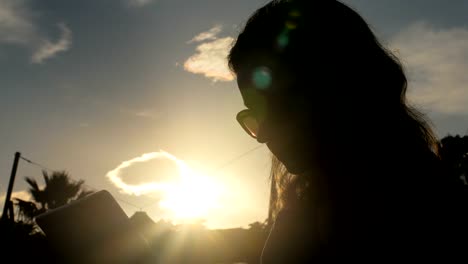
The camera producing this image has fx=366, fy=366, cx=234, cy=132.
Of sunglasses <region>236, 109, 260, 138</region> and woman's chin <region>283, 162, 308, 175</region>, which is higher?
sunglasses <region>236, 109, 260, 138</region>

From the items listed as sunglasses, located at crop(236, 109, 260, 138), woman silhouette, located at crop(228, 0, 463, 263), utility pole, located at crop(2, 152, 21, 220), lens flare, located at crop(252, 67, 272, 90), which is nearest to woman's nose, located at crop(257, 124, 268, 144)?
woman silhouette, located at crop(228, 0, 463, 263)

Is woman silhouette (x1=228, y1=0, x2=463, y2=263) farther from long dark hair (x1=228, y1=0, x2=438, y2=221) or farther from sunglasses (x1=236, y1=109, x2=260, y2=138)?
sunglasses (x1=236, y1=109, x2=260, y2=138)

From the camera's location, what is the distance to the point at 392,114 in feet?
3.36

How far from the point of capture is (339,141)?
2.93 feet

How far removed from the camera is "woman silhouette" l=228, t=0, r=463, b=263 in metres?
0.68

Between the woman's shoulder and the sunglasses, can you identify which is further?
the sunglasses

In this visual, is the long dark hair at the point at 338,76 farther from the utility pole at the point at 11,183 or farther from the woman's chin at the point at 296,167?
the utility pole at the point at 11,183

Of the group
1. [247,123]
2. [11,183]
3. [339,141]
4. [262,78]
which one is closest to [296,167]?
[339,141]

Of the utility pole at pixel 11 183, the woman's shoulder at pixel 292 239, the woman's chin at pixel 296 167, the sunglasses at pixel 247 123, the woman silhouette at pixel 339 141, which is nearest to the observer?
the woman silhouette at pixel 339 141

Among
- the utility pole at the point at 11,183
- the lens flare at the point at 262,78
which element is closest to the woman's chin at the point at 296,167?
the lens flare at the point at 262,78

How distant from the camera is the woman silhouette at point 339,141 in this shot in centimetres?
68

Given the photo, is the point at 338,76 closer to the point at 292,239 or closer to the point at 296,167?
the point at 296,167

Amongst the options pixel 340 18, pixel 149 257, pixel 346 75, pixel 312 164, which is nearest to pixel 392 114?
pixel 346 75

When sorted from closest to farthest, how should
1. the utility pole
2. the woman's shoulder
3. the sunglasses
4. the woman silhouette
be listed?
the woman silhouette → the woman's shoulder → the sunglasses → the utility pole
